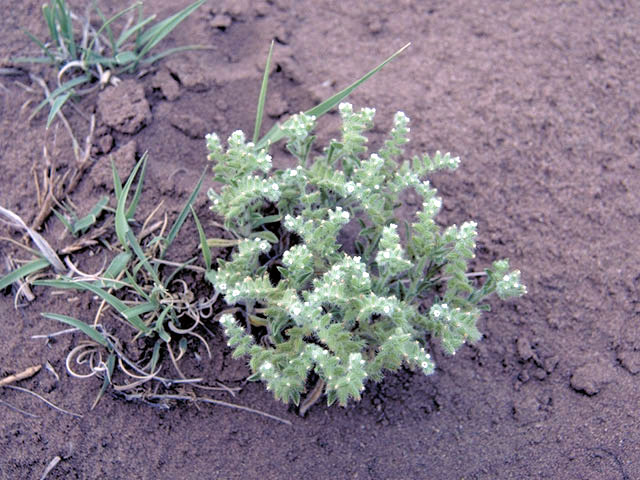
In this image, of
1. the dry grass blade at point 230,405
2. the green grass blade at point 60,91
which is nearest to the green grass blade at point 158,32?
the green grass blade at point 60,91

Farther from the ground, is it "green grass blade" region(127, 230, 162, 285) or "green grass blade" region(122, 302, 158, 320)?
"green grass blade" region(127, 230, 162, 285)

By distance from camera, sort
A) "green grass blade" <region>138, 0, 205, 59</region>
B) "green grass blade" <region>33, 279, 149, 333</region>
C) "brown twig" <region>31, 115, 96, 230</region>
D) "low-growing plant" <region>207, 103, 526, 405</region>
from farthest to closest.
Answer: "green grass blade" <region>138, 0, 205, 59</region> < "brown twig" <region>31, 115, 96, 230</region> < "green grass blade" <region>33, 279, 149, 333</region> < "low-growing plant" <region>207, 103, 526, 405</region>

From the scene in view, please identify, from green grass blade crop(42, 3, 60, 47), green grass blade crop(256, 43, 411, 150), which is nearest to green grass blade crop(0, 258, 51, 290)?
green grass blade crop(256, 43, 411, 150)

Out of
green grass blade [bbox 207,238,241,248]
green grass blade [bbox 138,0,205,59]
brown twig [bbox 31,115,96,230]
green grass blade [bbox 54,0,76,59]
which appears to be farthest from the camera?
green grass blade [bbox 138,0,205,59]

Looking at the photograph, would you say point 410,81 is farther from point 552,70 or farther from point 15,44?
point 15,44

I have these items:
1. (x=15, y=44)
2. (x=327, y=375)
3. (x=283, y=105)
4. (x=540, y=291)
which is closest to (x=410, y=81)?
(x=283, y=105)

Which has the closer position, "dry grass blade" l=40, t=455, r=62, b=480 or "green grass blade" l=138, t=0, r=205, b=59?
"dry grass blade" l=40, t=455, r=62, b=480

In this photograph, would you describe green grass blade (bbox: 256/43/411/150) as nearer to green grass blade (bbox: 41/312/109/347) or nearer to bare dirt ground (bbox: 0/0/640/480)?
bare dirt ground (bbox: 0/0/640/480)

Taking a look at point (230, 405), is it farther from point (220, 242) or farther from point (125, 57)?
point (125, 57)
